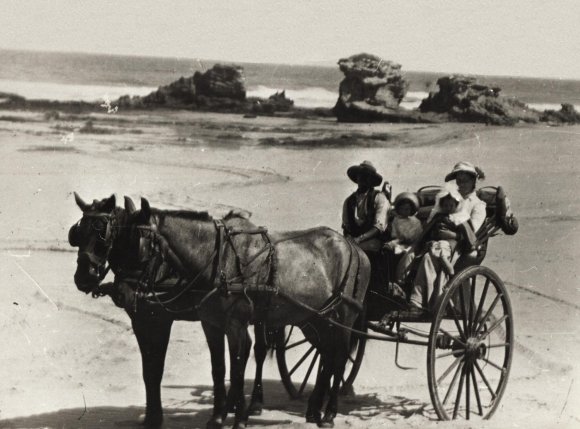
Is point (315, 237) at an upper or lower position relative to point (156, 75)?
lower

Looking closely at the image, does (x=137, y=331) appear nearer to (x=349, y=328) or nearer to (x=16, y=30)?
(x=349, y=328)

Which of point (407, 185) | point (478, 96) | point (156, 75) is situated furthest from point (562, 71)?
point (156, 75)

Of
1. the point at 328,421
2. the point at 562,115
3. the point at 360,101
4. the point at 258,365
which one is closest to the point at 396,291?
the point at 328,421

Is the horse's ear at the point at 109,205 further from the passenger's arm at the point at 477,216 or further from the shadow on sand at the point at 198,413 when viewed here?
the passenger's arm at the point at 477,216

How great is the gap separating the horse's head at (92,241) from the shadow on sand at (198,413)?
5.69ft

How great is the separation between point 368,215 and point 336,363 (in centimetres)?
140

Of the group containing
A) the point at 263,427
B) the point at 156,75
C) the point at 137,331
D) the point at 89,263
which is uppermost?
the point at 156,75

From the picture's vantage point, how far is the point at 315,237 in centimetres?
912

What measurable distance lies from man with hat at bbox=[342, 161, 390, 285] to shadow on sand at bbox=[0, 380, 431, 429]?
1.33 meters

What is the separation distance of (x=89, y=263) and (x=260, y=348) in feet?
7.38

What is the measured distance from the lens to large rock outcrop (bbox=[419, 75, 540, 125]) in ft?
57.0

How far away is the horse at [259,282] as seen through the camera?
828 centimetres

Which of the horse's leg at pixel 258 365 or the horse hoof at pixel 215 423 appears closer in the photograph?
the horse hoof at pixel 215 423

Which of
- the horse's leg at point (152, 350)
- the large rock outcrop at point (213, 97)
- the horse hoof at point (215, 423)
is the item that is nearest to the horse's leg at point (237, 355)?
the horse hoof at point (215, 423)
